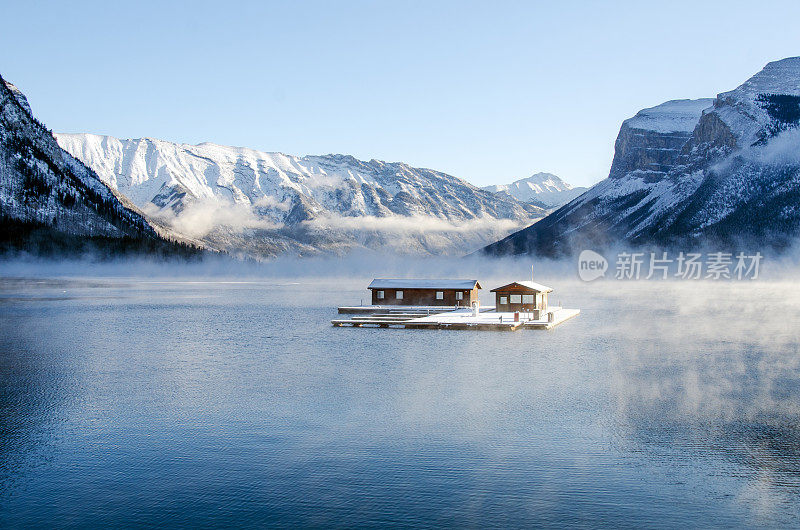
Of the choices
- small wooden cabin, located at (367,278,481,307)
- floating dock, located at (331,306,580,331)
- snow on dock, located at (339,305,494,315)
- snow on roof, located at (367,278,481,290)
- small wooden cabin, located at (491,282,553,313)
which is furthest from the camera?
small wooden cabin, located at (367,278,481,307)

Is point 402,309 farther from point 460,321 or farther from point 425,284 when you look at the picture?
point 460,321

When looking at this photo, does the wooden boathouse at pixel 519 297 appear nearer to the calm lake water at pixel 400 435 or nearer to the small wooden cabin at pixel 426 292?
the small wooden cabin at pixel 426 292

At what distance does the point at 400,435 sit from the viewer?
36.2m

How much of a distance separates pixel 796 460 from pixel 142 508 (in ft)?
89.4

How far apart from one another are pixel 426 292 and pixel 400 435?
8947 cm

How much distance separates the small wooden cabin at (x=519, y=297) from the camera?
106 m

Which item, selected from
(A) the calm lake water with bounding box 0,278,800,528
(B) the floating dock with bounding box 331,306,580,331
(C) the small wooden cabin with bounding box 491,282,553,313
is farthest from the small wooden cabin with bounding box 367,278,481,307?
(A) the calm lake water with bounding box 0,278,800,528

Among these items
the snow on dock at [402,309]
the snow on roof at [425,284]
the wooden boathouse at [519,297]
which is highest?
the snow on roof at [425,284]

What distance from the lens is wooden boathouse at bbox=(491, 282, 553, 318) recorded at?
10644cm

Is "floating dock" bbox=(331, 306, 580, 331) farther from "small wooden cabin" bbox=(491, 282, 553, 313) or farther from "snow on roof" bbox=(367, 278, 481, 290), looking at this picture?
"snow on roof" bbox=(367, 278, 481, 290)

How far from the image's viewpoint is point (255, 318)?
111 m

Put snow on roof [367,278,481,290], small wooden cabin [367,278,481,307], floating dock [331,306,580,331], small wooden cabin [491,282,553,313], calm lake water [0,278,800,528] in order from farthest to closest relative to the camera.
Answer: small wooden cabin [367,278,481,307], snow on roof [367,278,481,290], small wooden cabin [491,282,553,313], floating dock [331,306,580,331], calm lake water [0,278,800,528]

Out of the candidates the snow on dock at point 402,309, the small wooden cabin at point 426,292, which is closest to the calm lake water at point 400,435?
the snow on dock at point 402,309

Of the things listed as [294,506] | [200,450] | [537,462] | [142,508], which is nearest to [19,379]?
[200,450]
